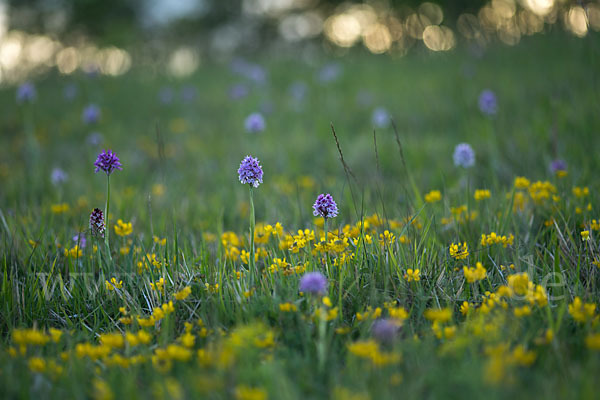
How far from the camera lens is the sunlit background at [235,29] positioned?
9.15 metres

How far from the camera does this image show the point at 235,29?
23172mm

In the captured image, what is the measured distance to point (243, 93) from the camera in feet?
21.7

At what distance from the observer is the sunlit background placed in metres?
9.15

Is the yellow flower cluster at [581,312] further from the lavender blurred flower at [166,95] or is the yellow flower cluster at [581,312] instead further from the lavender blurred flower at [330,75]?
the lavender blurred flower at [166,95]

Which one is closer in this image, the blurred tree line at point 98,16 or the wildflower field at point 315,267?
the wildflower field at point 315,267

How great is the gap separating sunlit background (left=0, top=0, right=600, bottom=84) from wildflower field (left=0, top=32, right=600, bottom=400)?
84.4 inches

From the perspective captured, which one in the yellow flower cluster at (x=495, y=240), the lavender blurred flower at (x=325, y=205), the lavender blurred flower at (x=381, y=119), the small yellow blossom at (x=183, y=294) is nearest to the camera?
the small yellow blossom at (x=183, y=294)

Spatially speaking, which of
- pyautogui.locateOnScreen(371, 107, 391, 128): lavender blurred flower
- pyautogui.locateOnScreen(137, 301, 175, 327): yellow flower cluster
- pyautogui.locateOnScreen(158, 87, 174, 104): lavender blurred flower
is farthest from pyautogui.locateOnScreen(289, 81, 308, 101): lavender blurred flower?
pyautogui.locateOnScreen(137, 301, 175, 327): yellow flower cluster

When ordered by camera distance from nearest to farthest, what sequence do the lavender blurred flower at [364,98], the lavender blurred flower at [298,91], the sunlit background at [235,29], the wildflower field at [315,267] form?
the wildflower field at [315,267], the lavender blurred flower at [364,98], the lavender blurred flower at [298,91], the sunlit background at [235,29]

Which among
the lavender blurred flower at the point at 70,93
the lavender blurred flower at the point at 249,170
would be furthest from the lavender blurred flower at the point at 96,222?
the lavender blurred flower at the point at 70,93

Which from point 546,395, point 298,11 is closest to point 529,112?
point 546,395

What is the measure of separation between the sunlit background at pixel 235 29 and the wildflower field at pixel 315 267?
214 centimetres

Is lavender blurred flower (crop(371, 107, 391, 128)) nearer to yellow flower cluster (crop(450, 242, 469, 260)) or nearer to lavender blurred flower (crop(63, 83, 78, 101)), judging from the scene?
yellow flower cluster (crop(450, 242, 469, 260))

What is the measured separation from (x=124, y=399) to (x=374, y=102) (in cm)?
538
